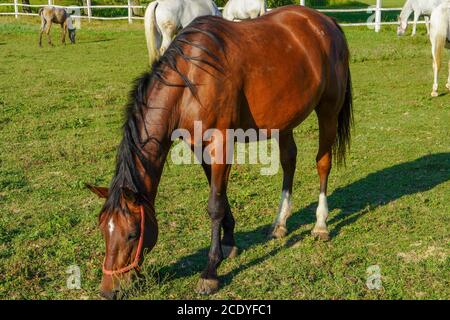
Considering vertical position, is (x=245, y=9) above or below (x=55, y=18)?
above

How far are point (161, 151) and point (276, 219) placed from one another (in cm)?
156

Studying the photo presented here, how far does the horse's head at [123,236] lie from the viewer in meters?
3.27

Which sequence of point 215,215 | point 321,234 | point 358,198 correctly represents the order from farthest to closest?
point 358,198 < point 321,234 < point 215,215

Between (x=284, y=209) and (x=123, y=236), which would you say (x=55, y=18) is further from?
(x=123, y=236)

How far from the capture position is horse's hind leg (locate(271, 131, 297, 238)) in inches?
183

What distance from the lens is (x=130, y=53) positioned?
648 inches

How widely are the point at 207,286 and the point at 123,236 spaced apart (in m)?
0.79

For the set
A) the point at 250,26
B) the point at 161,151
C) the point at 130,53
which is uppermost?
the point at 250,26

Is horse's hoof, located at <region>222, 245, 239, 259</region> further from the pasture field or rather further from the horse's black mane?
the horse's black mane

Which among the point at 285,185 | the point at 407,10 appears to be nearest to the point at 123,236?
the point at 285,185

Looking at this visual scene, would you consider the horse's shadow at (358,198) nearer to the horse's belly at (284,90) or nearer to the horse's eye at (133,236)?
the horse's eye at (133,236)

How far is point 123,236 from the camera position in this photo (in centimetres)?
328
